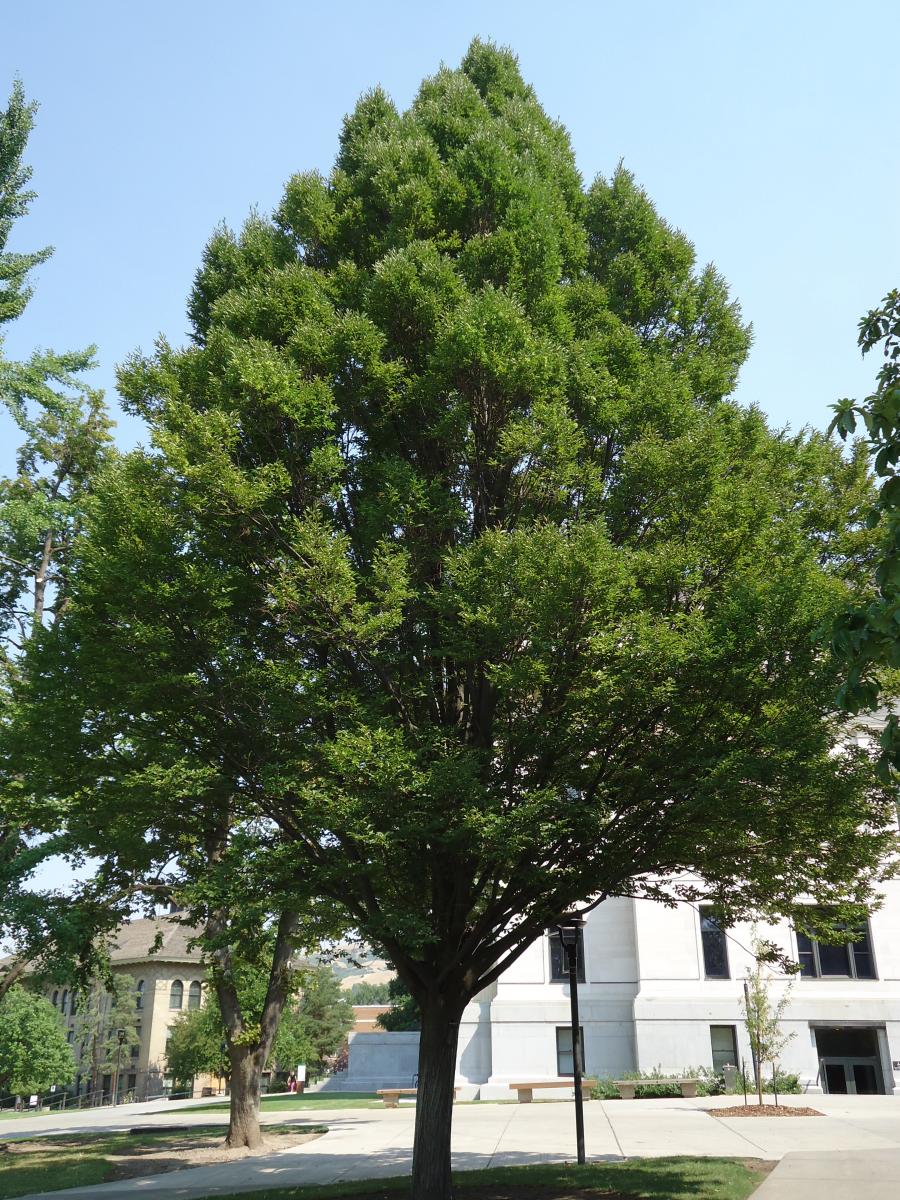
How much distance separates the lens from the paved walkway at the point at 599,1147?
12.8 m

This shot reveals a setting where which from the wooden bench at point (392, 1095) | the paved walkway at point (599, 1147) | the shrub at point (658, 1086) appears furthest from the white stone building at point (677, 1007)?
the paved walkway at point (599, 1147)

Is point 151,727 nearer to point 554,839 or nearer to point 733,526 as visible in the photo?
point 554,839

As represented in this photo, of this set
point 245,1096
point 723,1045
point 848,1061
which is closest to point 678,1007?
point 723,1045

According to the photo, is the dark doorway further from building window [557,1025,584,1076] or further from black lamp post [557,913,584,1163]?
black lamp post [557,913,584,1163]

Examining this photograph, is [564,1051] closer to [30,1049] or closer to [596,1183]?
[596,1183]

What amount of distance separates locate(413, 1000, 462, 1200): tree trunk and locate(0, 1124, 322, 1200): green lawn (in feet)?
24.0

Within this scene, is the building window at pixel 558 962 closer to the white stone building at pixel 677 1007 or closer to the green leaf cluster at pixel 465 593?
the white stone building at pixel 677 1007

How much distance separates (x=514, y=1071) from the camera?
3238 cm

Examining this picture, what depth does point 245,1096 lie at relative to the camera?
20.0m

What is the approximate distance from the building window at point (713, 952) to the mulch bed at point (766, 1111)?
10659 mm

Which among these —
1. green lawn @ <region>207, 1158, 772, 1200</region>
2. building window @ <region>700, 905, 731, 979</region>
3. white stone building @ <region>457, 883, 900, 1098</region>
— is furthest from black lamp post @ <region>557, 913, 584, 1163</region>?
building window @ <region>700, 905, 731, 979</region>

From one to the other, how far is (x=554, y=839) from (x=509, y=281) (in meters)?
7.74

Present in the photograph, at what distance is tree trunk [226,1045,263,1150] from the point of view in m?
19.9

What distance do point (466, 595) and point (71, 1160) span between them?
16.5 m
